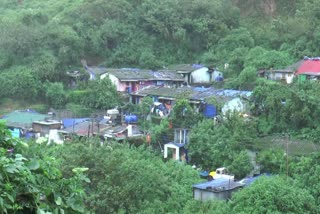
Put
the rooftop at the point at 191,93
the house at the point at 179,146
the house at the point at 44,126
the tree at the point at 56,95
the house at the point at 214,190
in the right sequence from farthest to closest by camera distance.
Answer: the tree at the point at 56,95, the rooftop at the point at 191,93, the house at the point at 44,126, the house at the point at 179,146, the house at the point at 214,190

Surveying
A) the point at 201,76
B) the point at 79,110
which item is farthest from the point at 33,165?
the point at 201,76

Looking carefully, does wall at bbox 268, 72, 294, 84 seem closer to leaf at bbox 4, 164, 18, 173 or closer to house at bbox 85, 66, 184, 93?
house at bbox 85, 66, 184, 93

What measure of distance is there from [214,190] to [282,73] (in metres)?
9.88

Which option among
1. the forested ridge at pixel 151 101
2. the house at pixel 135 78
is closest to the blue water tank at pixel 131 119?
the forested ridge at pixel 151 101

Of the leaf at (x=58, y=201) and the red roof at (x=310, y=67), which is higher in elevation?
the red roof at (x=310, y=67)

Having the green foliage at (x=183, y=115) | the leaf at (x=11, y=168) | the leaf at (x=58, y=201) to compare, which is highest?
the leaf at (x=11, y=168)

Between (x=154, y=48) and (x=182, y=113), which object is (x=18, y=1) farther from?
(x=182, y=113)

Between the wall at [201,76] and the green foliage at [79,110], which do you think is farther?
the wall at [201,76]

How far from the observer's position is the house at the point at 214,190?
11.4 m

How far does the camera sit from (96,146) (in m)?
12.0

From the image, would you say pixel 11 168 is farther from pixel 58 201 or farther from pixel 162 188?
pixel 162 188

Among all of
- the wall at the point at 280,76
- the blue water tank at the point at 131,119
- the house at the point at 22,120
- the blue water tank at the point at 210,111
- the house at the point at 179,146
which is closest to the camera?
the house at the point at 179,146

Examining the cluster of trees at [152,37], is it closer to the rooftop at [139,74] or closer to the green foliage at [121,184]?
the rooftop at [139,74]

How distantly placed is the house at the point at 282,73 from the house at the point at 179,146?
579cm
